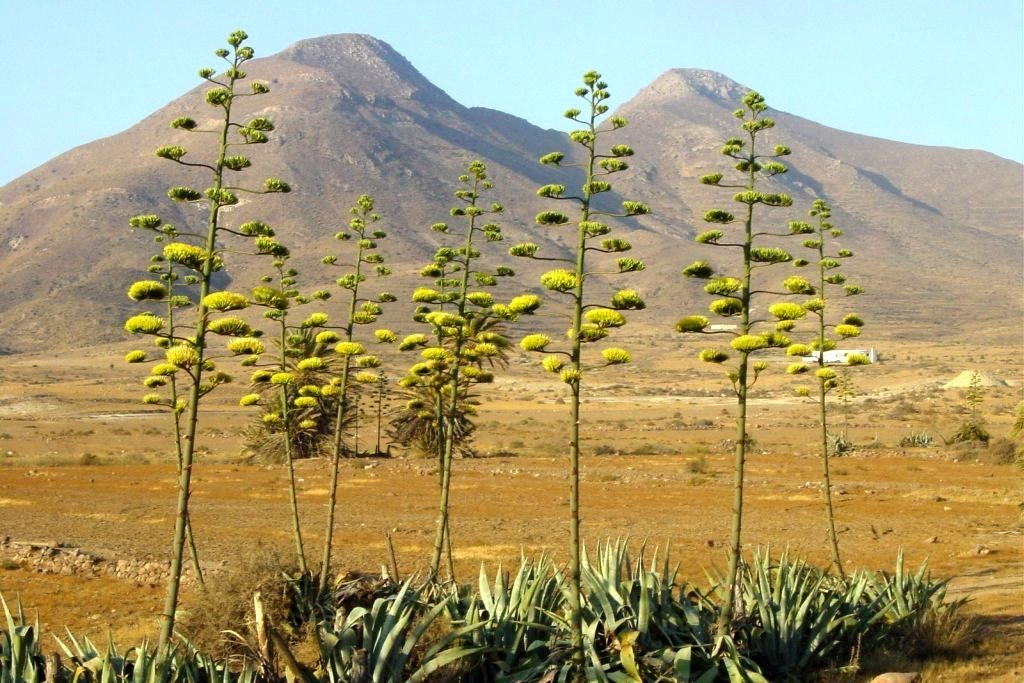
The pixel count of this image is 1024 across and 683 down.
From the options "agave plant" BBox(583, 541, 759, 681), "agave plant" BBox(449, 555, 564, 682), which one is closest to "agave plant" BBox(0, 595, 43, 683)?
"agave plant" BBox(449, 555, 564, 682)

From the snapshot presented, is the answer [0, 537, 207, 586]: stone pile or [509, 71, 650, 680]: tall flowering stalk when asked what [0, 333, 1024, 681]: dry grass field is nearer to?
[0, 537, 207, 586]: stone pile

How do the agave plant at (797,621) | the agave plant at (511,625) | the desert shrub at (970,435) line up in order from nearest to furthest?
the agave plant at (511,625), the agave plant at (797,621), the desert shrub at (970,435)

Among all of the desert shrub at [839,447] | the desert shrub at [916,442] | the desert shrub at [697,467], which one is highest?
the desert shrub at [916,442]

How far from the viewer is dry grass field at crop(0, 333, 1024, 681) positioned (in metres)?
15.4

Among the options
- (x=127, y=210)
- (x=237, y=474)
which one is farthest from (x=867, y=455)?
(x=127, y=210)

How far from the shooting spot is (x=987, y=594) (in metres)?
14.2

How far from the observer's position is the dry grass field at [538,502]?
15352mm

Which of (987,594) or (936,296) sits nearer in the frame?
(987,594)

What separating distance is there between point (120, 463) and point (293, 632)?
92.9 feet

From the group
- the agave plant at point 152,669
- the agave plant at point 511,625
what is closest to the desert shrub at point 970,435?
the agave plant at point 511,625

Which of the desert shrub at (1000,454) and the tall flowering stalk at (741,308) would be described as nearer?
the tall flowering stalk at (741,308)

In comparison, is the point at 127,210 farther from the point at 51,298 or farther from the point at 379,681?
the point at 379,681

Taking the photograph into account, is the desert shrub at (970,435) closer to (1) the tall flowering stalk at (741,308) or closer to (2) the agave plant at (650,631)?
(1) the tall flowering stalk at (741,308)

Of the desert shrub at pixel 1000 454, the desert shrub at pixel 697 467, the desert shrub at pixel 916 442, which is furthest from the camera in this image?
the desert shrub at pixel 916 442
